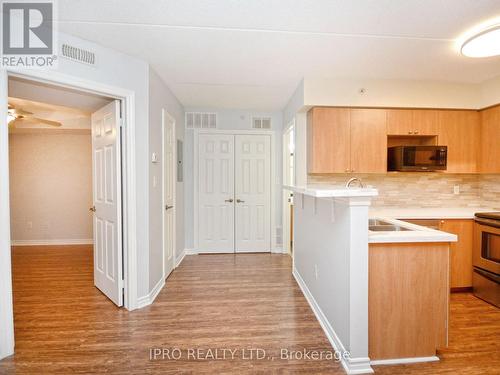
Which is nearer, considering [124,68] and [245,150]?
[124,68]

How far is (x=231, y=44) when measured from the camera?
2.28 meters

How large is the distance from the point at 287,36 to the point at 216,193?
2910mm

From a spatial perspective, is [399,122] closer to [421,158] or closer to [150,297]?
[421,158]

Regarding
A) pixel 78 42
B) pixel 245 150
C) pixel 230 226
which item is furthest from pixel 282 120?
pixel 78 42

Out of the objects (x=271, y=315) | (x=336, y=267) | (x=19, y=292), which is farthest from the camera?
(x=19, y=292)

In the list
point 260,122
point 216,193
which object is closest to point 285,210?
point 216,193

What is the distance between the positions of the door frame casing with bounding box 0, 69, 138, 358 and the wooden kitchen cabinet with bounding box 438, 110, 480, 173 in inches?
146

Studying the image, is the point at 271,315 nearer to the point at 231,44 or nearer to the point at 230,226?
the point at 230,226

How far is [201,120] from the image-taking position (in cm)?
450

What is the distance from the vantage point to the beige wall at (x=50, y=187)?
16.5ft

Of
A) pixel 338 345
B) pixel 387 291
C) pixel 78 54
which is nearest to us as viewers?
pixel 387 291

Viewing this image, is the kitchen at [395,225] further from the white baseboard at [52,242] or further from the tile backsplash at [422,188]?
the white baseboard at [52,242]

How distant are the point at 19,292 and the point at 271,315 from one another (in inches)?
115

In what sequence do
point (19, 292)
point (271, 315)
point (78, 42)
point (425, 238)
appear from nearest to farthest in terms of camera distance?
point (425, 238)
point (78, 42)
point (271, 315)
point (19, 292)
